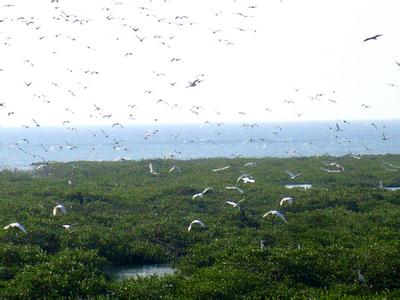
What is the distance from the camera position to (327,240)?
23.1 meters

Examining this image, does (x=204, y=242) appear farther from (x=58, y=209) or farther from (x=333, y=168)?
(x=333, y=168)

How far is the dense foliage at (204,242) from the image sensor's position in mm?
17719

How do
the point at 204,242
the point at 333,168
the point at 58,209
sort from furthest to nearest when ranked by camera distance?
the point at 333,168 < the point at 58,209 < the point at 204,242

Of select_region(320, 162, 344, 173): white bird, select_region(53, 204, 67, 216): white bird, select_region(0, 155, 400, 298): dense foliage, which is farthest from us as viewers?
select_region(320, 162, 344, 173): white bird

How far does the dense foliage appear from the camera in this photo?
17.7m

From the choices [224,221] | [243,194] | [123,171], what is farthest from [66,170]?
[224,221]

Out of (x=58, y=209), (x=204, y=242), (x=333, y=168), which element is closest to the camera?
(x=204, y=242)

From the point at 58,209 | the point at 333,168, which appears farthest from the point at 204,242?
the point at 333,168

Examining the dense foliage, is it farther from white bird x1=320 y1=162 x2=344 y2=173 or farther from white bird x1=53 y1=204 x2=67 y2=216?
white bird x1=320 y1=162 x2=344 y2=173

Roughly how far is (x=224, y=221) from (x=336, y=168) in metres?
25.4

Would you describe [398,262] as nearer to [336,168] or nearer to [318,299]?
[318,299]

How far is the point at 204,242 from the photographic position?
77.3ft

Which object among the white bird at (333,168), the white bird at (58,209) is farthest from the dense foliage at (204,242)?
the white bird at (333,168)

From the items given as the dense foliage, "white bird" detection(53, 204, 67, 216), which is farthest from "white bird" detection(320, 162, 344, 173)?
"white bird" detection(53, 204, 67, 216)
